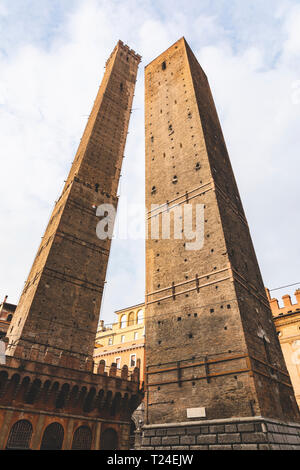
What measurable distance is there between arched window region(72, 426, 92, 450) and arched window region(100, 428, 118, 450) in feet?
2.09

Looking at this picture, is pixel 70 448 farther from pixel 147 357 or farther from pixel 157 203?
pixel 157 203

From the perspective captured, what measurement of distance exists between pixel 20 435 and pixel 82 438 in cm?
269

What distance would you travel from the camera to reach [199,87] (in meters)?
23.4

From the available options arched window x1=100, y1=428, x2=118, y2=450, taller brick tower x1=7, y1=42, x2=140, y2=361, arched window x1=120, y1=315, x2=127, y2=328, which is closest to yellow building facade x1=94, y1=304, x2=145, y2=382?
A: arched window x1=120, y1=315, x2=127, y2=328

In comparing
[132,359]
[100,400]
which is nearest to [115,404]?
[100,400]

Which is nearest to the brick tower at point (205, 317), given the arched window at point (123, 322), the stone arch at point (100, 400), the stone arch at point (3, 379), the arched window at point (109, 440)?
the stone arch at point (100, 400)


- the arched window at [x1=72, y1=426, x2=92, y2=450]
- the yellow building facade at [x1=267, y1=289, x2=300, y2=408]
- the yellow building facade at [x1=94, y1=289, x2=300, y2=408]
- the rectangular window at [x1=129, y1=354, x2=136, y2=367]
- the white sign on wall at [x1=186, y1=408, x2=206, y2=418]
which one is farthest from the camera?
the rectangular window at [x1=129, y1=354, x2=136, y2=367]

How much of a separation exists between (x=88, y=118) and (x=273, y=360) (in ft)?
86.3

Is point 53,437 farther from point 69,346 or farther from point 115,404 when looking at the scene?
point 69,346

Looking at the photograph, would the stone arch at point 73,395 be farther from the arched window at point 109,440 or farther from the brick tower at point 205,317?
the brick tower at point 205,317

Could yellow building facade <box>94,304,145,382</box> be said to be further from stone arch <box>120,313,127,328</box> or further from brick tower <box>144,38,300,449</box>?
brick tower <box>144,38,300,449</box>

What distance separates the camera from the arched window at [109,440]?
46.6 feet

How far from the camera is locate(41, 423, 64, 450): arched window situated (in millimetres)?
12730

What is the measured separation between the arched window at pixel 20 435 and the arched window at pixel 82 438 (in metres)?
2.02
